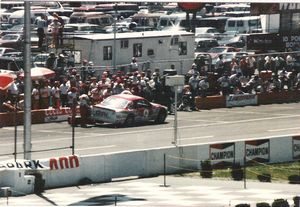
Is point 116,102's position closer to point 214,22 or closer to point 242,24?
point 242,24

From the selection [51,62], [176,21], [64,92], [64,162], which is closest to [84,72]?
[51,62]

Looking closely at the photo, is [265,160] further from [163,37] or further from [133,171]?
[163,37]

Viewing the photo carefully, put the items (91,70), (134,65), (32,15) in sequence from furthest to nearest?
(32,15) < (134,65) < (91,70)

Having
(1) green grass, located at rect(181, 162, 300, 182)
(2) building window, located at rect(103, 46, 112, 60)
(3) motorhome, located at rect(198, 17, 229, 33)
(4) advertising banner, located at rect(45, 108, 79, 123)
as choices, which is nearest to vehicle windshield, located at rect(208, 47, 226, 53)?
(2) building window, located at rect(103, 46, 112, 60)

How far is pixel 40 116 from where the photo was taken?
40188mm

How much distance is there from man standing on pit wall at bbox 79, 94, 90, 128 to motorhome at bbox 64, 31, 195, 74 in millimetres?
8139

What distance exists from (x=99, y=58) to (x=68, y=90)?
9.48m

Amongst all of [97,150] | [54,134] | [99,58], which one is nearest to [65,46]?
[99,58]

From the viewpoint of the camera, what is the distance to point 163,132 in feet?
128

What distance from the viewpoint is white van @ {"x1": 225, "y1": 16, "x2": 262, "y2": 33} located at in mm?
70500

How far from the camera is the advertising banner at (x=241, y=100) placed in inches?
1816

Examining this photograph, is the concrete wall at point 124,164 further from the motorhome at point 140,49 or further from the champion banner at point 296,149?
the motorhome at point 140,49

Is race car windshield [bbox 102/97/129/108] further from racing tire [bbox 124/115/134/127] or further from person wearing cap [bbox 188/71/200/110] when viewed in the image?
person wearing cap [bbox 188/71/200/110]

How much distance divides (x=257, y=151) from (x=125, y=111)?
7589 mm
